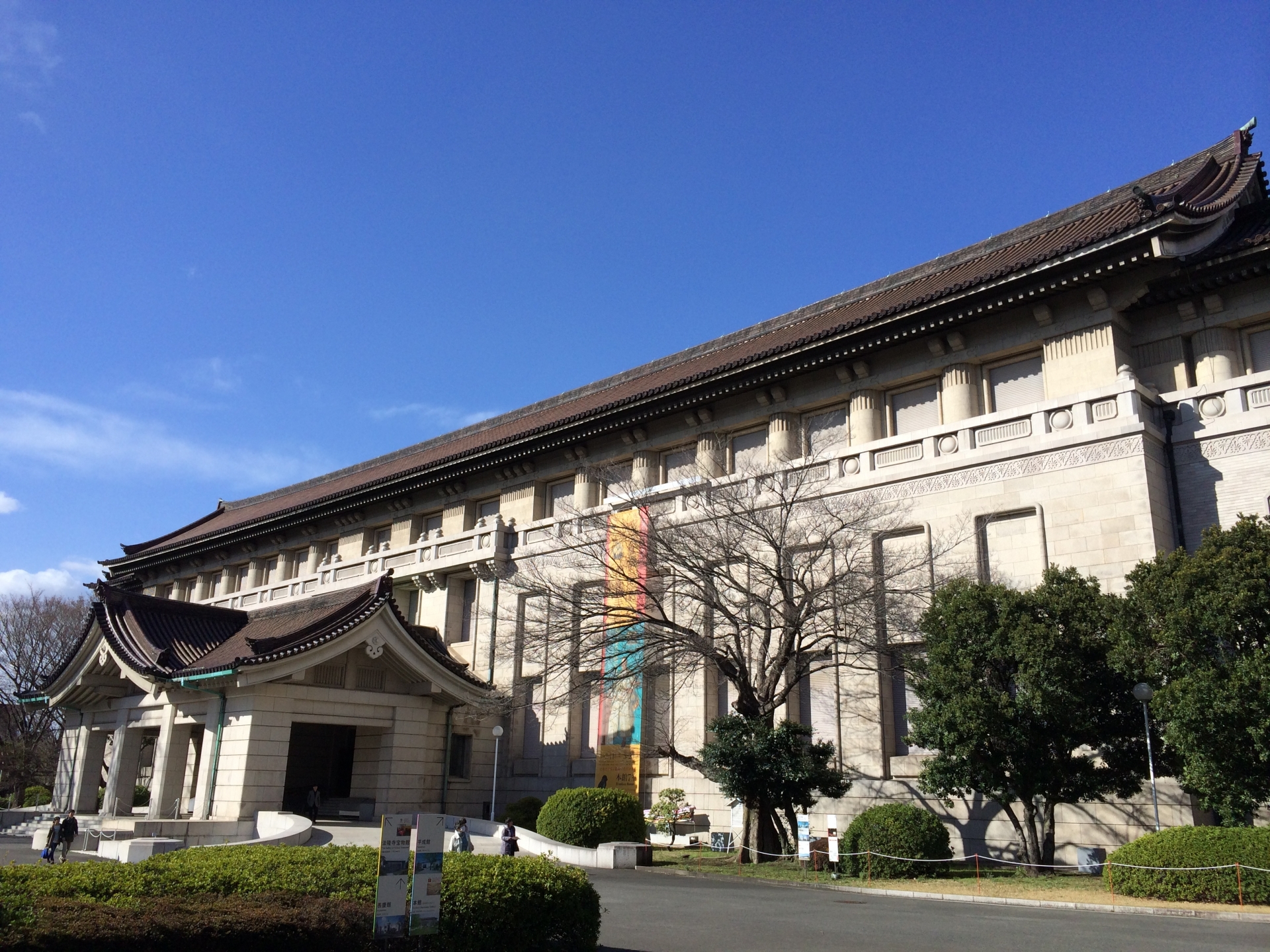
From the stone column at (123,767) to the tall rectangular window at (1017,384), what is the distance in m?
26.0

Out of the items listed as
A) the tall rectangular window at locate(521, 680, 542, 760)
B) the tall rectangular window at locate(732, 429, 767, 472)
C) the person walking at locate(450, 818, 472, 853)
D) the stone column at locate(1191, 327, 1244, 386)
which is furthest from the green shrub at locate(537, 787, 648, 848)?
the stone column at locate(1191, 327, 1244, 386)

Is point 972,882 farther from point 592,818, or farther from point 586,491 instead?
point 586,491

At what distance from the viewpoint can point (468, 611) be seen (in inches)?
1407

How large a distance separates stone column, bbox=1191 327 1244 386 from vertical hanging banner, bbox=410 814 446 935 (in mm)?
20145

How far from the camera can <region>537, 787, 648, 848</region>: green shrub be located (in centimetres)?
2186

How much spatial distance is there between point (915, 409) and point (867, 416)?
127 cm

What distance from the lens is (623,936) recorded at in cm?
1173

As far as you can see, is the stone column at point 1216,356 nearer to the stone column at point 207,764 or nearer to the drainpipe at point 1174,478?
the drainpipe at point 1174,478

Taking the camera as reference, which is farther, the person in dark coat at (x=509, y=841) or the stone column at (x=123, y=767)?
the stone column at (x=123, y=767)

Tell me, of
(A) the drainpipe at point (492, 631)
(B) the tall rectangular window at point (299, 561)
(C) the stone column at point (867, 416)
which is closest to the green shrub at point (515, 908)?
(C) the stone column at point (867, 416)

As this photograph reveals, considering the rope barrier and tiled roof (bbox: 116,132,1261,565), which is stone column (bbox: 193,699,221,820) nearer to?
tiled roof (bbox: 116,132,1261,565)

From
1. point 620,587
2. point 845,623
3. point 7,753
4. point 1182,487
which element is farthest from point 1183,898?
point 7,753

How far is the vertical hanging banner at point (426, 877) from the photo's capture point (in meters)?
8.37

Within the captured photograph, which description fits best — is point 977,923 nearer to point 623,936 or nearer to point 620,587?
point 623,936
